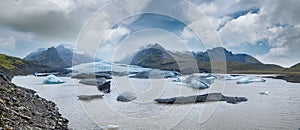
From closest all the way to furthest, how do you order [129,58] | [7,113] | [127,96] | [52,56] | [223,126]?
[7,113] < [223,126] < [129,58] < [127,96] < [52,56]

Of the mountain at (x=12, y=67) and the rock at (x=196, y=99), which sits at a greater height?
the mountain at (x=12, y=67)

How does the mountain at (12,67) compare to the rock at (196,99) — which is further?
the mountain at (12,67)

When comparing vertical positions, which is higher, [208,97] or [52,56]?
[52,56]

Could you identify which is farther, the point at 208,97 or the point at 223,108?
the point at 208,97

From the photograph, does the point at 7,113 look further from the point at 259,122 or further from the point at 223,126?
the point at 259,122

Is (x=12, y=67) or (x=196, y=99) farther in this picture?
(x=12, y=67)

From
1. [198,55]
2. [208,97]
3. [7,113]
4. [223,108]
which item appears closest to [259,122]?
[223,108]

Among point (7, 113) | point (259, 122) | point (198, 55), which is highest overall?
point (198, 55)

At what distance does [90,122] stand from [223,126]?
4705mm

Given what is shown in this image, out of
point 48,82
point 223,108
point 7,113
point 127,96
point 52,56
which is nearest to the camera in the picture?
point 7,113

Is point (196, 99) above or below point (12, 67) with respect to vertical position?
below

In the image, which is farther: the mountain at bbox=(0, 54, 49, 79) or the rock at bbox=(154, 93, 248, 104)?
the mountain at bbox=(0, 54, 49, 79)

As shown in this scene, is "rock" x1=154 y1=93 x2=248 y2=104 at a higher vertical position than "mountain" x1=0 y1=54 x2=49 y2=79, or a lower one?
lower

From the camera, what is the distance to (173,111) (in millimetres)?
11805
